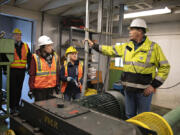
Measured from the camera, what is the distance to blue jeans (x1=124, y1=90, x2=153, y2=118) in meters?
1.83

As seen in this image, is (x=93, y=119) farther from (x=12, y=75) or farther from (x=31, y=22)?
(x=31, y=22)

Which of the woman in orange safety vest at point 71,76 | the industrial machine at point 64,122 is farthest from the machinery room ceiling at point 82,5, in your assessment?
the industrial machine at point 64,122

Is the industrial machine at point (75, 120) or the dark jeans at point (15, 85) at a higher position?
the industrial machine at point (75, 120)

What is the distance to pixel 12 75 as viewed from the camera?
10.1 feet

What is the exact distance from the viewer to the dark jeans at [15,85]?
3.09 metres

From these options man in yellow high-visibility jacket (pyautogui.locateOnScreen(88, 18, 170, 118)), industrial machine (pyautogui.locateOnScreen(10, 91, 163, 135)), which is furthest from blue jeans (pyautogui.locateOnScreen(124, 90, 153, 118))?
industrial machine (pyautogui.locateOnScreen(10, 91, 163, 135))

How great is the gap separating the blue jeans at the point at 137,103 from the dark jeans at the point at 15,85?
2.20 m

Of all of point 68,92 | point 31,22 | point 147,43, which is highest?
point 31,22

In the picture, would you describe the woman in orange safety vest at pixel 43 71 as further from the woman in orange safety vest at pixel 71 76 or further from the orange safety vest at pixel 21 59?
the orange safety vest at pixel 21 59

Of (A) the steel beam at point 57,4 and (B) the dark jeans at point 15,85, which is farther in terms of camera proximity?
(A) the steel beam at point 57,4

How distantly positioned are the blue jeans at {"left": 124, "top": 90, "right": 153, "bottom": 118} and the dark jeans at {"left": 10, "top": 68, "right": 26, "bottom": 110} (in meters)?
2.20

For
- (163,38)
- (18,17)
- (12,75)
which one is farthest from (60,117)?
(163,38)

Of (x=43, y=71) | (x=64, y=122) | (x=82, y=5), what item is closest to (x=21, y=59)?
(x=43, y=71)

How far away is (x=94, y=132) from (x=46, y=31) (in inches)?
172
